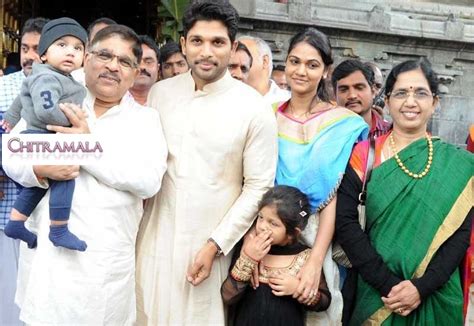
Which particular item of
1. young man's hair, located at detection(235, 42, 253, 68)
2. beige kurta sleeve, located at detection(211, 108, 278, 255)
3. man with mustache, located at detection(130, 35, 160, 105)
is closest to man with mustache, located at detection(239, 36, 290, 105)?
young man's hair, located at detection(235, 42, 253, 68)

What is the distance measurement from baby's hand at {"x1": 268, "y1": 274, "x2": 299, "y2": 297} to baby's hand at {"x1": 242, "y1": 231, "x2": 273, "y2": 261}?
14cm

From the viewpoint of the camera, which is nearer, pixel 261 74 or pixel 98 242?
pixel 98 242

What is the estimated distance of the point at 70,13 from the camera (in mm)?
10352

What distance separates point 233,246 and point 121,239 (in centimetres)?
53

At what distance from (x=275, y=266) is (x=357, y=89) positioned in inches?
60.5

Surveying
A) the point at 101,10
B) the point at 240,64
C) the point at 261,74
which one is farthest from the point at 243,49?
the point at 101,10

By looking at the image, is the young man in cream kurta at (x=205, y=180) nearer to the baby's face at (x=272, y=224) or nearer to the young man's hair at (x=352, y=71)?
the baby's face at (x=272, y=224)

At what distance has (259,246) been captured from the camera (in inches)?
114

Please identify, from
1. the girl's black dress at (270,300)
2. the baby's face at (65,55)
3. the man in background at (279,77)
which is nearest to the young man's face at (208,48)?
the baby's face at (65,55)

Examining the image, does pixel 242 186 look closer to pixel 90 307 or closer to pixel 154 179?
pixel 154 179

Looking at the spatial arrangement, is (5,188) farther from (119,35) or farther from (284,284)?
(284,284)

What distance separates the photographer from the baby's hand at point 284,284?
2943 mm

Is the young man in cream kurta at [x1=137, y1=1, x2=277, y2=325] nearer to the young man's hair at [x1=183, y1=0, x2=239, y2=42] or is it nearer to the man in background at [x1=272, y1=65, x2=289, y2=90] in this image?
the young man's hair at [x1=183, y1=0, x2=239, y2=42]

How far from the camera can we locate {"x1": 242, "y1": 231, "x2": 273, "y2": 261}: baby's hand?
114 inches
